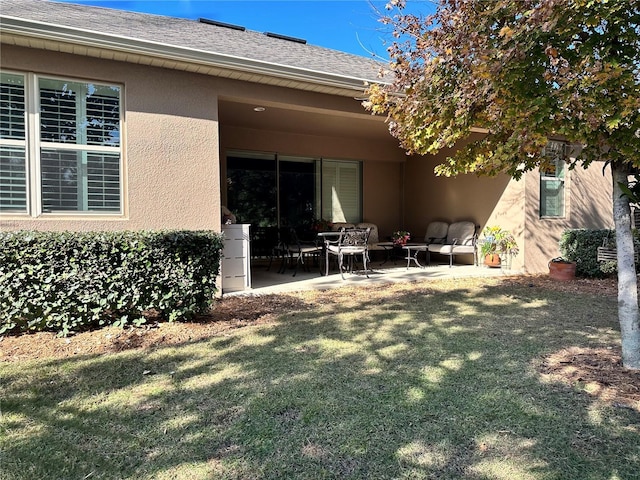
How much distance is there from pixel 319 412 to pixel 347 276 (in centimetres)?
534

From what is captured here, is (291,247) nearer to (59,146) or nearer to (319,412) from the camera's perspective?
(59,146)

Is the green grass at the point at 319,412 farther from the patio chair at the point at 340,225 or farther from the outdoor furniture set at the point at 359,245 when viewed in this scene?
the patio chair at the point at 340,225

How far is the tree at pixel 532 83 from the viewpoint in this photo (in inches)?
105

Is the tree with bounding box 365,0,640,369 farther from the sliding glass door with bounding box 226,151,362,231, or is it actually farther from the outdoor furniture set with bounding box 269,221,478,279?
the sliding glass door with bounding box 226,151,362,231

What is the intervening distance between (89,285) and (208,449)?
259 centimetres

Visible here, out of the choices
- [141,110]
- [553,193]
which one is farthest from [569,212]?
[141,110]

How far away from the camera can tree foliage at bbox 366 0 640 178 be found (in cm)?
264

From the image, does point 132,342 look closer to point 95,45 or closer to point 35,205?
point 35,205

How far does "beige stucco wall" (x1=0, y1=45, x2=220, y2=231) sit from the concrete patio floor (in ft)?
4.95

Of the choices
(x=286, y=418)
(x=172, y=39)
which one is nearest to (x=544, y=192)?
(x=172, y=39)

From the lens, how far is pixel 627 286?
3.18 m

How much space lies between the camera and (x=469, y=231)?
9.45 m

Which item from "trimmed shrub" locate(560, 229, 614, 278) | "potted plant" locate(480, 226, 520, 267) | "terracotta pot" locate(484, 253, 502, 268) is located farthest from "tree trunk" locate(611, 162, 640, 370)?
"terracotta pot" locate(484, 253, 502, 268)

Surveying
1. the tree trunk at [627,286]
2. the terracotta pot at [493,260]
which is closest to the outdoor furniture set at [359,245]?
the terracotta pot at [493,260]
